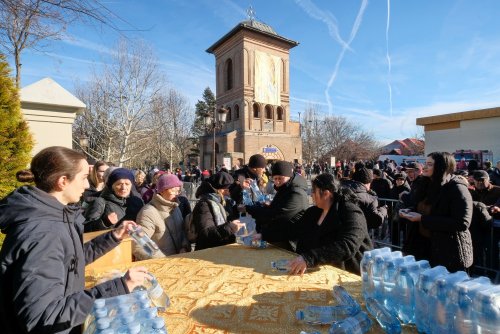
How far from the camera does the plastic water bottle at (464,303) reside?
3.87 ft

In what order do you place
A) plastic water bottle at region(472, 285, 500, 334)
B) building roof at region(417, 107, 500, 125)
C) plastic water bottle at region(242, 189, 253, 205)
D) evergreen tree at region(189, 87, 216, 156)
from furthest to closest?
1. evergreen tree at region(189, 87, 216, 156)
2. building roof at region(417, 107, 500, 125)
3. plastic water bottle at region(242, 189, 253, 205)
4. plastic water bottle at region(472, 285, 500, 334)

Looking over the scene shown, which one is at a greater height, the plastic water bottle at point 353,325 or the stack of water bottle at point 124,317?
the stack of water bottle at point 124,317

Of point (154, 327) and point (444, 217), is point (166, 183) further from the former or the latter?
point (444, 217)

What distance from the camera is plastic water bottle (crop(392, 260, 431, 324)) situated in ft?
5.09

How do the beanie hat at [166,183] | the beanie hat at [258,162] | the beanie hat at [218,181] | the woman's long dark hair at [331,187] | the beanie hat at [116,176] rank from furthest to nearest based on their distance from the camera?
the beanie hat at [258,162]
the beanie hat at [116,176]
the beanie hat at [218,181]
the beanie hat at [166,183]
the woman's long dark hair at [331,187]

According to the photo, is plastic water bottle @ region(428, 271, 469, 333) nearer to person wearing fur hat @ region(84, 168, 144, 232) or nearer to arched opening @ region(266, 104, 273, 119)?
person wearing fur hat @ region(84, 168, 144, 232)

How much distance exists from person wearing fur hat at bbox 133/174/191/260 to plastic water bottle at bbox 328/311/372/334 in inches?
82.9

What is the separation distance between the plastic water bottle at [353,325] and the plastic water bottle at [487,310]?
1.69ft

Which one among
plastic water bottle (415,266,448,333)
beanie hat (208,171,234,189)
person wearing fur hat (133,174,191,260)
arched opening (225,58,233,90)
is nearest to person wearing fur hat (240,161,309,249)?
beanie hat (208,171,234,189)

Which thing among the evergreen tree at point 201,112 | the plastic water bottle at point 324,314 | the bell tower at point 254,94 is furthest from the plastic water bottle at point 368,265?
the evergreen tree at point 201,112

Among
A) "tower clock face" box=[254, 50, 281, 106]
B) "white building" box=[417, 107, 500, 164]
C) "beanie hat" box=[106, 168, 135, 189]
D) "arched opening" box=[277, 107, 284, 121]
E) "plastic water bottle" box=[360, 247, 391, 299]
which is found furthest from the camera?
"arched opening" box=[277, 107, 284, 121]

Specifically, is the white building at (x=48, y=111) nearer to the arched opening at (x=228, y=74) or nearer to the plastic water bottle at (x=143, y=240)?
the plastic water bottle at (x=143, y=240)

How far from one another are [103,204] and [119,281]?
2.62m

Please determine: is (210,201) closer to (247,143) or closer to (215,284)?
(215,284)
